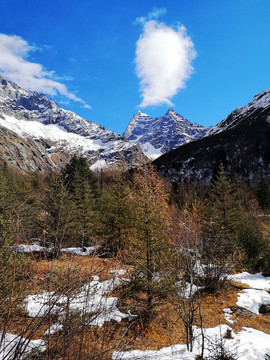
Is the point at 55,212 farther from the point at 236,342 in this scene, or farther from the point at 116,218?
the point at 236,342

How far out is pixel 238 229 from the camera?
642 inches

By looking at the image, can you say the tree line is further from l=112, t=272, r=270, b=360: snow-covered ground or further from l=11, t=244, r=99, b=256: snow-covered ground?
l=112, t=272, r=270, b=360: snow-covered ground

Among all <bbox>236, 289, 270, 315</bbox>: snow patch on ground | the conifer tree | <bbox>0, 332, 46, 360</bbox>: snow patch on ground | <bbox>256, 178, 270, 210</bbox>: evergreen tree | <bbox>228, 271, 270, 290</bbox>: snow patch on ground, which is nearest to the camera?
<bbox>0, 332, 46, 360</bbox>: snow patch on ground

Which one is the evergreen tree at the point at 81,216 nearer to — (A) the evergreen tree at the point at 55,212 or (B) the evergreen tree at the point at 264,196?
(A) the evergreen tree at the point at 55,212

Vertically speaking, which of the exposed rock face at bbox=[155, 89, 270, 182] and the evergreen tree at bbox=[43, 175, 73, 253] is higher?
the exposed rock face at bbox=[155, 89, 270, 182]

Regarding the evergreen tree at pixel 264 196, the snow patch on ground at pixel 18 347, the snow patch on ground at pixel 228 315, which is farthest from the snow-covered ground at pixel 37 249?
the evergreen tree at pixel 264 196

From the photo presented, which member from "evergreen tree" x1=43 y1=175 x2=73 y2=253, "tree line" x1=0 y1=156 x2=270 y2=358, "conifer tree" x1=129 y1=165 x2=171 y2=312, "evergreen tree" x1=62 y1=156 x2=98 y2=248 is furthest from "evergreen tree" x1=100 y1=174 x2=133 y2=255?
"conifer tree" x1=129 y1=165 x2=171 y2=312

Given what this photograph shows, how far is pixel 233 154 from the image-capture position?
192ft

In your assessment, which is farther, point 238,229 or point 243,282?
point 238,229

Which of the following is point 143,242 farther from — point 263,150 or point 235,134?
point 235,134

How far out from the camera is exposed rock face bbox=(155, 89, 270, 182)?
181 feet

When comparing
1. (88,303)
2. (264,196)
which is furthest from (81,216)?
(264,196)

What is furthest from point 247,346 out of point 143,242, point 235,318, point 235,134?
point 235,134

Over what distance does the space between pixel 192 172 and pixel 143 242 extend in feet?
187
